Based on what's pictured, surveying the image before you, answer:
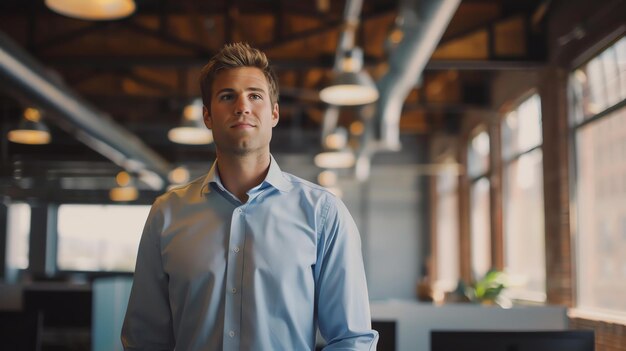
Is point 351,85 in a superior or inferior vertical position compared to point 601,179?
superior

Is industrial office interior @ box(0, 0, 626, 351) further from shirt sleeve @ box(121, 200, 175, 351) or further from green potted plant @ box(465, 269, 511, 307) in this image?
shirt sleeve @ box(121, 200, 175, 351)

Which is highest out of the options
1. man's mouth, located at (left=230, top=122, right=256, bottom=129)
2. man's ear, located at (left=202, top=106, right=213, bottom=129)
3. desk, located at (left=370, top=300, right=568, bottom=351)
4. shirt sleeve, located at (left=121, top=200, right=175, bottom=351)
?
man's ear, located at (left=202, top=106, right=213, bottom=129)

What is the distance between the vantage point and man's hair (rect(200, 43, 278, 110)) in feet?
5.52

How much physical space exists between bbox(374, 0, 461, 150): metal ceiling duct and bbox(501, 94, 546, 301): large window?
5.54 feet

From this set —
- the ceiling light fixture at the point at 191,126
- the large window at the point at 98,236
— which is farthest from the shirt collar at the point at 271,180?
the large window at the point at 98,236

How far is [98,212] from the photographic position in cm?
2102

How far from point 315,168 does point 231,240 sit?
15075mm

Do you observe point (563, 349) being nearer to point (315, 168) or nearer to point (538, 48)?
point (538, 48)

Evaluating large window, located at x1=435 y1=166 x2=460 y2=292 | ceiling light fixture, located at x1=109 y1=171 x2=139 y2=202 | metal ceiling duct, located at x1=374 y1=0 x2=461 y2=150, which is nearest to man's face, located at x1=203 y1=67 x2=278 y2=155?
metal ceiling duct, located at x1=374 y1=0 x2=461 y2=150


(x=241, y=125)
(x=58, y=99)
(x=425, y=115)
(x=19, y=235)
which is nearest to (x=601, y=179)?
(x=58, y=99)

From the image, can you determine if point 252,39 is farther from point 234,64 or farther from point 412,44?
point 234,64

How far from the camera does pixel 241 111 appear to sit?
1.63 m

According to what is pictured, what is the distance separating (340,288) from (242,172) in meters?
0.32

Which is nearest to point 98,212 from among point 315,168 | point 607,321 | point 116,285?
point 315,168
